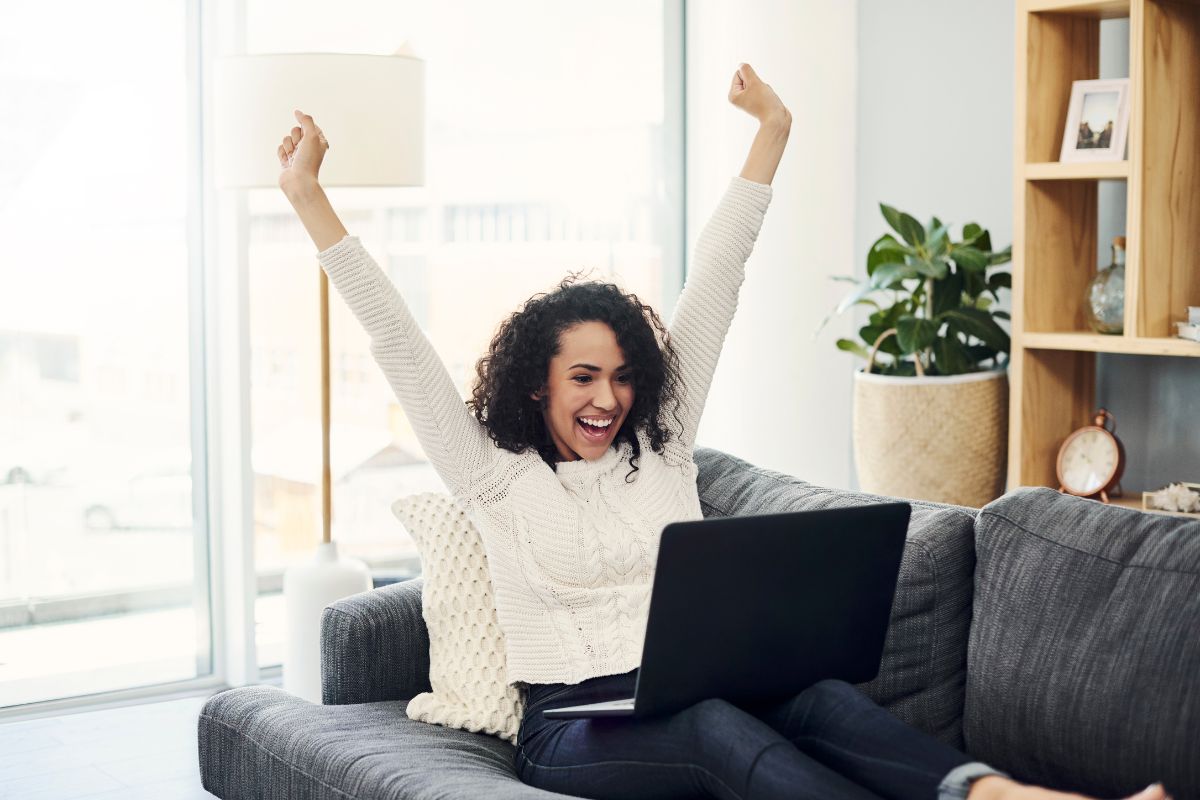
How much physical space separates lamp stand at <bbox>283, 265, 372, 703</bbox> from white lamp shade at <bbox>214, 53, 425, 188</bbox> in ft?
1.19

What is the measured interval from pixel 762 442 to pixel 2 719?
2.27 meters

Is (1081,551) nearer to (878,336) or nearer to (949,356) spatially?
(949,356)

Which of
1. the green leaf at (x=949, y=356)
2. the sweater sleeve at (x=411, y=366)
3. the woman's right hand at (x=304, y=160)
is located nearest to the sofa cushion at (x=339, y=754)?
the sweater sleeve at (x=411, y=366)

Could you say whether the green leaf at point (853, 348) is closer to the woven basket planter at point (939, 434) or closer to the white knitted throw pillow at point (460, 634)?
the woven basket planter at point (939, 434)

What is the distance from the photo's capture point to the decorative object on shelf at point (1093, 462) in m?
3.05

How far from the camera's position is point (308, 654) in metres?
3.31

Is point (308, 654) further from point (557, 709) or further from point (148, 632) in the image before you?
point (557, 709)

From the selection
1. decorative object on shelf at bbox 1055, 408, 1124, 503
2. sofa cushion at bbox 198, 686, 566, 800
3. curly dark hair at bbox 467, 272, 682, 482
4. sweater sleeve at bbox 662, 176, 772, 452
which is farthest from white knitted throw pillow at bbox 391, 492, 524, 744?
decorative object on shelf at bbox 1055, 408, 1124, 503

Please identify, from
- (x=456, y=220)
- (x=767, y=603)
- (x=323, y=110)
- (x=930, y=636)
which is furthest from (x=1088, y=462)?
(x=456, y=220)

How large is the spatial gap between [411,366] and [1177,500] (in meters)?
1.71

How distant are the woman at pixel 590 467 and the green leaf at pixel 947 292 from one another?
44.6 inches

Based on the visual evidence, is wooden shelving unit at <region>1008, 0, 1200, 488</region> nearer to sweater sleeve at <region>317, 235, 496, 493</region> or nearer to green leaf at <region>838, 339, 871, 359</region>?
green leaf at <region>838, 339, 871, 359</region>

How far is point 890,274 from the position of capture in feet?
10.8

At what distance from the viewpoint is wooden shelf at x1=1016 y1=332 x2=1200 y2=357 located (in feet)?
9.31
